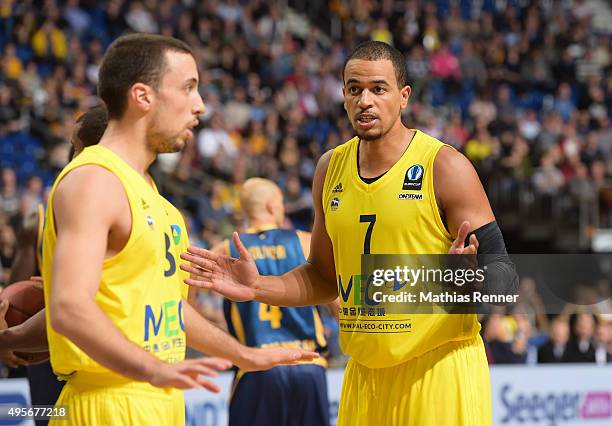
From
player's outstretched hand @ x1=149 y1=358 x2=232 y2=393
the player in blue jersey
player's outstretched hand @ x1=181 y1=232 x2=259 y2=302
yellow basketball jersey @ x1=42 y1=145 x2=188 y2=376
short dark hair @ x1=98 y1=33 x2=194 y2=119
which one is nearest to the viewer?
player's outstretched hand @ x1=149 y1=358 x2=232 y2=393

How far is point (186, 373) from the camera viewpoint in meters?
3.03

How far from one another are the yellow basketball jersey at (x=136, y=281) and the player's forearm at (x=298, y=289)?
1202mm

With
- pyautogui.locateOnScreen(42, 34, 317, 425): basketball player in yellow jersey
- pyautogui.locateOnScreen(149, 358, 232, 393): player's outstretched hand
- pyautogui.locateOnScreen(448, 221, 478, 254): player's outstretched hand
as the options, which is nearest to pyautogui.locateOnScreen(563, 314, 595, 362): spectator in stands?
pyautogui.locateOnScreen(448, 221, 478, 254): player's outstretched hand

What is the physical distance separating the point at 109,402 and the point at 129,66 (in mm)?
1153

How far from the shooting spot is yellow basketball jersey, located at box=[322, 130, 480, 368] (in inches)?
174

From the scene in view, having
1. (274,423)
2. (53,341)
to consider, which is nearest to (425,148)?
(53,341)

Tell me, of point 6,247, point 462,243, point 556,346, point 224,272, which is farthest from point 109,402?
point 556,346

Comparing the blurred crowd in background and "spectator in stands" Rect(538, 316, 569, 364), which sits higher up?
the blurred crowd in background

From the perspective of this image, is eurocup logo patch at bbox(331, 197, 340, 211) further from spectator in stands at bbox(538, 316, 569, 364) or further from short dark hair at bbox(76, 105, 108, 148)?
spectator in stands at bbox(538, 316, 569, 364)

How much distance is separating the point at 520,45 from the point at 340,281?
17821 millimetres

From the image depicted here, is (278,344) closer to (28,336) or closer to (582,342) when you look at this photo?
(28,336)

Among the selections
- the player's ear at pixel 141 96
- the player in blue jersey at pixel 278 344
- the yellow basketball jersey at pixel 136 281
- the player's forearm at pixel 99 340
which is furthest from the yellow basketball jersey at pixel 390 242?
the player in blue jersey at pixel 278 344

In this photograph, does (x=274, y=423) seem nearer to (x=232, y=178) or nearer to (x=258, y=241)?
(x=258, y=241)

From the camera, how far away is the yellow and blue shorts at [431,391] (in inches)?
174
